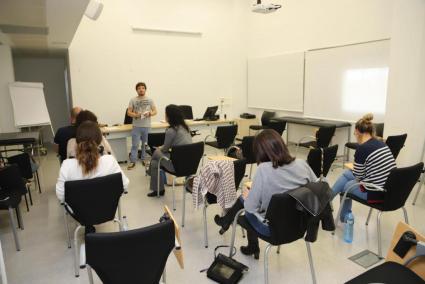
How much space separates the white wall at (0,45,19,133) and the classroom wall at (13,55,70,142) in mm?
1827

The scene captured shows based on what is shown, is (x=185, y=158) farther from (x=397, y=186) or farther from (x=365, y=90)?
(x=365, y=90)

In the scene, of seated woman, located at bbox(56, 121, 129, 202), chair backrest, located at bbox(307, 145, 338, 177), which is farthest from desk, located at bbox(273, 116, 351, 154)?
seated woman, located at bbox(56, 121, 129, 202)

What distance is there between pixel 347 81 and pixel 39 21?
16.5ft

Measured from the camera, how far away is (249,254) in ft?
8.60

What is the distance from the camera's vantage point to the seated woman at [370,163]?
2615 millimetres

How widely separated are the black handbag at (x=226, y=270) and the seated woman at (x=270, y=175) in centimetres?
40

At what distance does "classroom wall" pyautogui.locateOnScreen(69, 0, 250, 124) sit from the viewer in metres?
6.74

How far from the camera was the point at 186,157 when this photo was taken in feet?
11.3

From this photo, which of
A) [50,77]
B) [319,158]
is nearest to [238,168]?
[319,158]

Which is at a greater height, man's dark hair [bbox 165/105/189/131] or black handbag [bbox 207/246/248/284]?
man's dark hair [bbox 165/105/189/131]

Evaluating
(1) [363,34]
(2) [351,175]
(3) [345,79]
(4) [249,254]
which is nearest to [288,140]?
(3) [345,79]

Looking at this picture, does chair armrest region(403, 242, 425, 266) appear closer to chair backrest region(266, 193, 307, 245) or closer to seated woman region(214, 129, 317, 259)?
chair backrest region(266, 193, 307, 245)

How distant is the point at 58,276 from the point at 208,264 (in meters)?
1.17

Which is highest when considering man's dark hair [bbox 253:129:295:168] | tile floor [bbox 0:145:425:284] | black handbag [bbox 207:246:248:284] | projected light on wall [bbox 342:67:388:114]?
projected light on wall [bbox 342:67:388:114]
